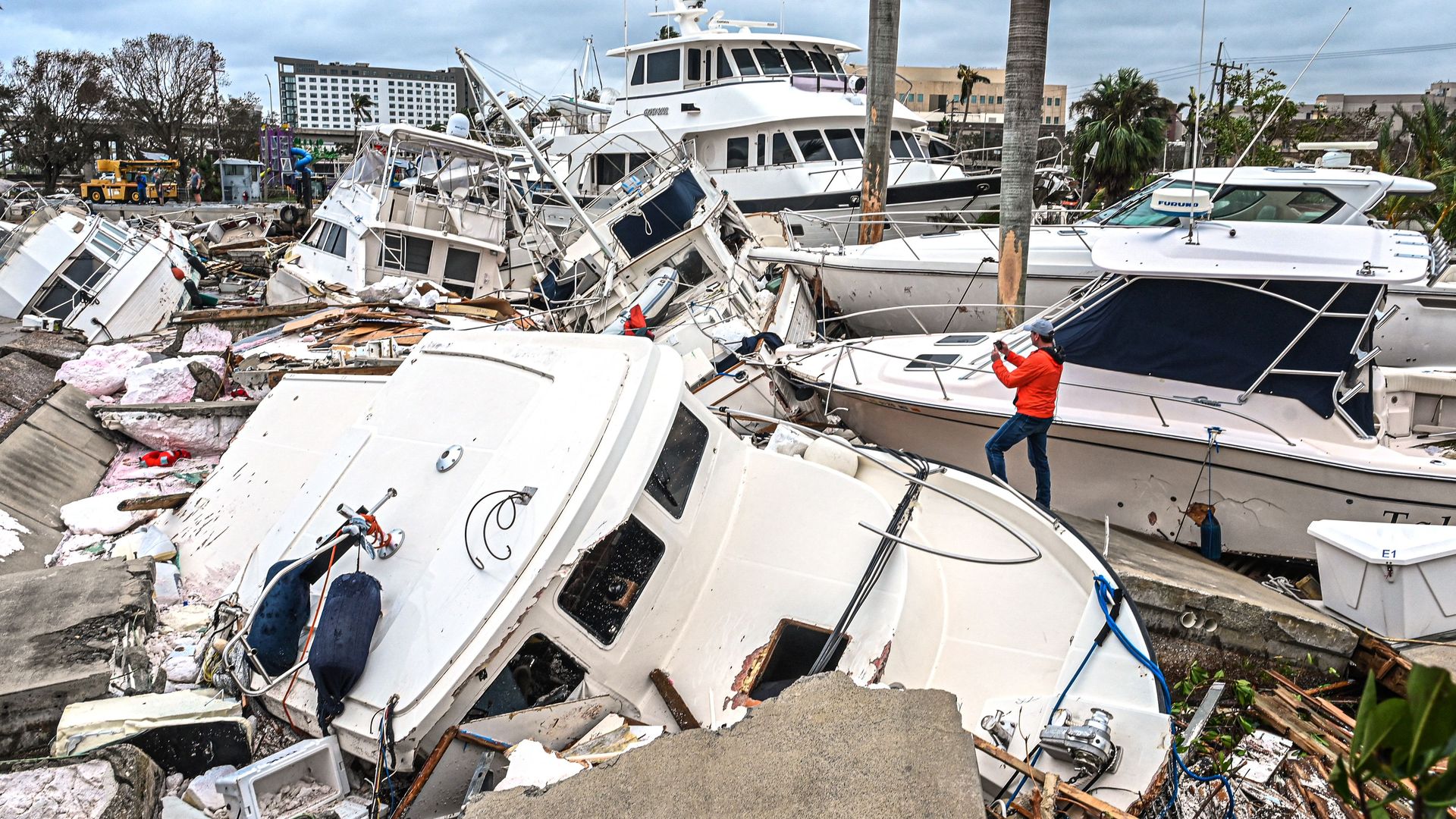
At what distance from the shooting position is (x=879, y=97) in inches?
496

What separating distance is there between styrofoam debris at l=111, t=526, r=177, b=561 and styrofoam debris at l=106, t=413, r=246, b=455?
6.78 ft

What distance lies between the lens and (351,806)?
3.24 m

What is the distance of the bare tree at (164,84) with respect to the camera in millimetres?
47156

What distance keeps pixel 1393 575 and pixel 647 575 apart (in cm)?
417

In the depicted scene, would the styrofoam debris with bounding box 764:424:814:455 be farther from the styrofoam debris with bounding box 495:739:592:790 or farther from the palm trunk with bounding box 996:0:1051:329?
the palm trunk with bounding box 996:0:1051:329

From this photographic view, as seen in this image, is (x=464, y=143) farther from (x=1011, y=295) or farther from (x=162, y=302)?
(x=1011, y=295)

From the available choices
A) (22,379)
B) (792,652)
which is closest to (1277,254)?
(792,652)

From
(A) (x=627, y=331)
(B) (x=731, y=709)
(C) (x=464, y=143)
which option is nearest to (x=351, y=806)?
(B) (x=731, y=709)

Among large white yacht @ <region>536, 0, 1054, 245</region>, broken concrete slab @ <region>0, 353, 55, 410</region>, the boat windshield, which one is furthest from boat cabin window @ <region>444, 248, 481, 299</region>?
the boat windshield

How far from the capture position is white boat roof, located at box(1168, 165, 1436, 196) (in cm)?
905

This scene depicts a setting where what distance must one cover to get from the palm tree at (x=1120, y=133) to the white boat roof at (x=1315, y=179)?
15.4 m

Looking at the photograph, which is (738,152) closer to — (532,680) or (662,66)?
(662,66)

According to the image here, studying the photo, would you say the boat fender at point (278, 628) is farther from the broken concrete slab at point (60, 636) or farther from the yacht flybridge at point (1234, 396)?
the yacht flybridge at point (1234, 396)

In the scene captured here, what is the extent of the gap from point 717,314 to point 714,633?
6785 mm
